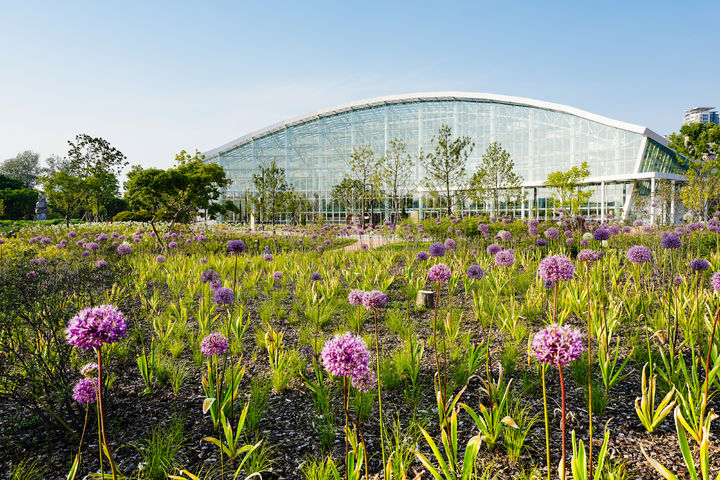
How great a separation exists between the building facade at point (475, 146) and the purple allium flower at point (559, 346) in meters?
24.8

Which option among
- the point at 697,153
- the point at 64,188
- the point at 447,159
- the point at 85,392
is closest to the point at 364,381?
the point at 85,392

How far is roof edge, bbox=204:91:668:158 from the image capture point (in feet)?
95.3

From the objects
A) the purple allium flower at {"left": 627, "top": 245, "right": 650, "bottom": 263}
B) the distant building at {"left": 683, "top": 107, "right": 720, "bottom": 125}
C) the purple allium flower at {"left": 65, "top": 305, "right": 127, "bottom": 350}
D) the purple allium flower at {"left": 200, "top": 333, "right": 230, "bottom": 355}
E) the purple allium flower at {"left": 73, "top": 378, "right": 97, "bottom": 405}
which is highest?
the distant building at {"left": 683, "top": 107, "right": 720, "bottom": 125}

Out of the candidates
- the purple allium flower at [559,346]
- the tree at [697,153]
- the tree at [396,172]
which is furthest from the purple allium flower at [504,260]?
the tree at [697,153]

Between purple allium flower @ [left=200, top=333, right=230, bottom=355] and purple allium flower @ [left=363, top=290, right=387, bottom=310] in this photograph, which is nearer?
purple allium flower @ [left=200, top=333, right=230, bottom=355]

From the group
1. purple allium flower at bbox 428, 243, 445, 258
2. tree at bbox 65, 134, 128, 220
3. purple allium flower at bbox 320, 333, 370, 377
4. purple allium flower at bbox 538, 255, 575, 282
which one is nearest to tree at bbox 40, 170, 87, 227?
tree at bbox 65, 134, 128, 220

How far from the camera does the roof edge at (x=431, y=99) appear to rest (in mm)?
29062

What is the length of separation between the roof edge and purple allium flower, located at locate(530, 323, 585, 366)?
34.3 m

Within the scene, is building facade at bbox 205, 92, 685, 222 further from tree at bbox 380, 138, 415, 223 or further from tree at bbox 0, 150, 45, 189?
tree at bbox 0, 150, 45, 189

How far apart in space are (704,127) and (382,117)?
24150mm

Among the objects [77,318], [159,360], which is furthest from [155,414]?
[77,318]

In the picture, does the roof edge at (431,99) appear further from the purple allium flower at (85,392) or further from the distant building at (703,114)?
the distant building at (703,114)

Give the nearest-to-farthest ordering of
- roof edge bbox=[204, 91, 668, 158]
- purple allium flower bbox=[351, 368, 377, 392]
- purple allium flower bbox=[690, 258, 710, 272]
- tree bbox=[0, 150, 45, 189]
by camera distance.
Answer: purple allium flower bbox=[351, 368, 377, 392] → purple allium flower bbox=[690, 258, 710, 272] → roof edge bbox=[204, 91, 668, 158] → tree bbox=[0, 150, 45, 189]

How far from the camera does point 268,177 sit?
23938 mm
